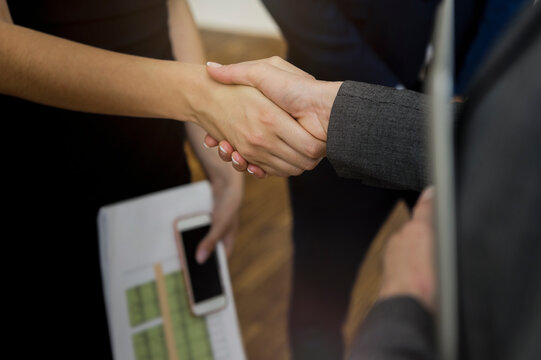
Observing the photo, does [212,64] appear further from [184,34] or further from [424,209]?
[424,209]

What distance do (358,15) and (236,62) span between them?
0.23m

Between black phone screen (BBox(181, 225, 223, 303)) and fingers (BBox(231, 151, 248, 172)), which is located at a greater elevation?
fingers (BBox(231, 151, 248, 172))

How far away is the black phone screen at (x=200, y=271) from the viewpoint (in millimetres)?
431

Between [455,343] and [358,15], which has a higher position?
[358,15]

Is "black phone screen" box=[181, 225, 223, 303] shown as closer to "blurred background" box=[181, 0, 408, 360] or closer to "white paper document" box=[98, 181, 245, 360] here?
"white paper document" box=[98, 181, 245, 360]

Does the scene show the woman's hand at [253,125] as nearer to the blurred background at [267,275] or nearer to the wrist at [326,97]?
the wrist at [326,97]

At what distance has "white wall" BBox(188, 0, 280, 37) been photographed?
46 centimetres

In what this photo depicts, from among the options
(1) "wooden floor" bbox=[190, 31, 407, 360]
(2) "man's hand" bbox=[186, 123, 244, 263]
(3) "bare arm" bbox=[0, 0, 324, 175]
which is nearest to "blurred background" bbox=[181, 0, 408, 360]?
(1) "wooden floor" bbox=[190, 31, 407, 360]

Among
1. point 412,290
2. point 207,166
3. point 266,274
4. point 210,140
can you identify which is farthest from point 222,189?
point 266,274

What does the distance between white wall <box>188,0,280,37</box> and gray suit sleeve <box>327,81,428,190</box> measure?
0.20 meters

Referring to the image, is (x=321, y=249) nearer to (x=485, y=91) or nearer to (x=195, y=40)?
(x=195, y=40)

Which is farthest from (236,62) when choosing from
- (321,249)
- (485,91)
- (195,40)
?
(321,249)

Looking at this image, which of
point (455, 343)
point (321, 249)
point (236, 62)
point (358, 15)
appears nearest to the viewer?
point (455, 343)

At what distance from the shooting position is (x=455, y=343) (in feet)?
0.61
